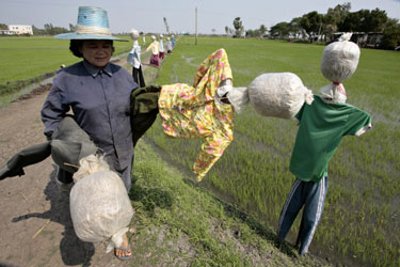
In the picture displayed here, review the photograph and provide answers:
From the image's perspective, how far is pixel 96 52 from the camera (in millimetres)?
1672

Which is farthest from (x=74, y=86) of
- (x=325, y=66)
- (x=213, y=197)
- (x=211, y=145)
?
(x=213, y=197)

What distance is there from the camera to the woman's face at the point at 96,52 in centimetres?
167

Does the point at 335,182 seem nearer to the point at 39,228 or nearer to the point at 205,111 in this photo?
the point at 205,111

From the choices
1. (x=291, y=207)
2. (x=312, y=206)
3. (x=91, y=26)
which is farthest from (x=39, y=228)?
(x=312, y=206)

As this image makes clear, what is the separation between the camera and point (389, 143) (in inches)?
165

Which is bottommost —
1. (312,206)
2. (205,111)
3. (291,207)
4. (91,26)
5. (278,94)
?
(291,207)

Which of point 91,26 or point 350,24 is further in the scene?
point 350,24

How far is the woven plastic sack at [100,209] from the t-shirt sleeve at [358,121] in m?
1.51

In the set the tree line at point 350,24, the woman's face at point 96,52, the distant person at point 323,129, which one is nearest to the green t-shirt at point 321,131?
the distant person at point 323,129

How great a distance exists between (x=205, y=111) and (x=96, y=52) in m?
0.82

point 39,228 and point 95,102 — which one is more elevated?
point 95,102

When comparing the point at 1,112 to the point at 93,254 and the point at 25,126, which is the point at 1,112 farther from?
the point at 93,254

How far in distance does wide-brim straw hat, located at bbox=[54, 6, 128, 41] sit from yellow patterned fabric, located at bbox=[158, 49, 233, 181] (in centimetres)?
54

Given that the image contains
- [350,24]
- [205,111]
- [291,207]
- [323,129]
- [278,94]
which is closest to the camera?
[278,94]
